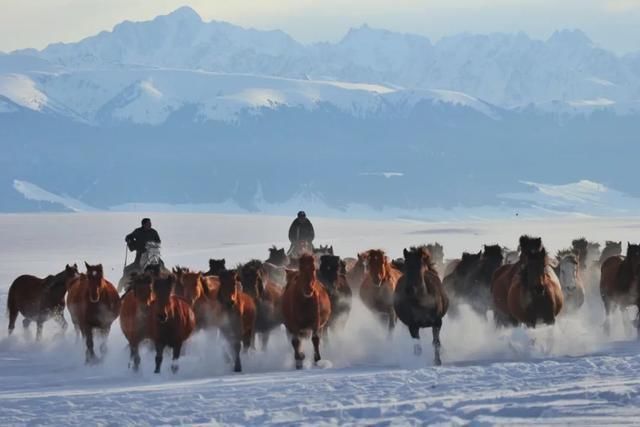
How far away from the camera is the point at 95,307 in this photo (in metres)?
18.5

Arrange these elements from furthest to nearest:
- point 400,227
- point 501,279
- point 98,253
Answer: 1. point 400,227
2. point 98,253
3. point 501,279

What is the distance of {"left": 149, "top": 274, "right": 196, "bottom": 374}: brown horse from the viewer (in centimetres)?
1612

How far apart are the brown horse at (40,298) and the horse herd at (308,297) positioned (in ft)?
0.08

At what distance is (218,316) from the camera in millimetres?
17203

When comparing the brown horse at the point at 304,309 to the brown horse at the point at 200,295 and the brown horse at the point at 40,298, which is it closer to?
the brown horse at the point at 200,295

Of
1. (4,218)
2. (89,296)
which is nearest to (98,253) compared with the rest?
(4,218)

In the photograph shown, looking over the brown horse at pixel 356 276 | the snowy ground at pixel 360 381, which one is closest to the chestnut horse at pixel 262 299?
the snowy ground at pixel 360 381

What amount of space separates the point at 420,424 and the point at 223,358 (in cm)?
613

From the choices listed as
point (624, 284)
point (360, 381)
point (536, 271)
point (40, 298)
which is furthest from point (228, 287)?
point (624, 284)

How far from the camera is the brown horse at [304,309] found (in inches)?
671

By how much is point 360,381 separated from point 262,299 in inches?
168

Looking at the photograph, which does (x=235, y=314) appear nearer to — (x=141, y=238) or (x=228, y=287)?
(x=228, y=287)

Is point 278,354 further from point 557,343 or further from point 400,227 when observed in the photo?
point 400,227

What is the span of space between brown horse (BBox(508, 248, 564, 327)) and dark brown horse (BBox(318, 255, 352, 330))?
9.96 feet
